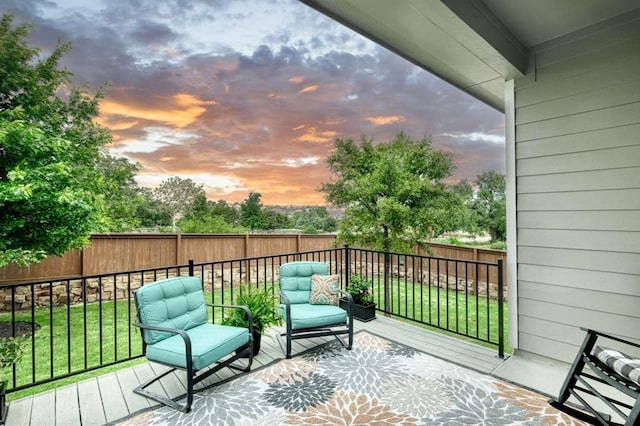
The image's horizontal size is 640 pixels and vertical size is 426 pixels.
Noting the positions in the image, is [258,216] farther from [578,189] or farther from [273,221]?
[578,189]

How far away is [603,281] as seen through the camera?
106 inches

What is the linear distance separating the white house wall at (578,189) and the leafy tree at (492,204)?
499cm

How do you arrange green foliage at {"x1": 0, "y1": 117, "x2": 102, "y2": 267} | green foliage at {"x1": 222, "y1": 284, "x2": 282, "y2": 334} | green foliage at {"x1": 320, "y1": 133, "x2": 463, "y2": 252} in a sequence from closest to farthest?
green foliage at {"x1": 222, "y1": 284, "x2": 282, "y2": 334} < green foliage at {"x1": 0, "y1": 117, "x2": 102, "y2": 267} < green foliage at {"x1": 320, "y1": 133, "x2": 463, "y2": 252}

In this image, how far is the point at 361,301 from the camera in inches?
169

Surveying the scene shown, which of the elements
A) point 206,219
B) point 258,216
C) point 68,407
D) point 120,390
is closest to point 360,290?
point 120,390

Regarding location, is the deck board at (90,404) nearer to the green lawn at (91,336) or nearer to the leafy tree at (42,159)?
the green lawn at (91,336)

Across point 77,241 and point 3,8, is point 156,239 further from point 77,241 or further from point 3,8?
point 3,8

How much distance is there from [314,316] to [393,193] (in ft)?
10.6

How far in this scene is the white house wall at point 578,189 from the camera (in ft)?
8.43

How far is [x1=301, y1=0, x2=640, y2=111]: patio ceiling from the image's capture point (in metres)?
2.26

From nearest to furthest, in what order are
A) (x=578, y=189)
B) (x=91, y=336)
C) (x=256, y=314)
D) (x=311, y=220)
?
1. (x=578, y=189)
2. (x=256, y=314)
3. (x=91, y=336)
4. (x=311, y=220)

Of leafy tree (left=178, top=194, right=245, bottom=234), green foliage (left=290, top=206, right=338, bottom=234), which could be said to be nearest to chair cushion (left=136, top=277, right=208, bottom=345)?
green foliage (left=290, top=206, right=338, bottom=234)

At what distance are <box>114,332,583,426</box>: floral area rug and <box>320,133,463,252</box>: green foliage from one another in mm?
2979

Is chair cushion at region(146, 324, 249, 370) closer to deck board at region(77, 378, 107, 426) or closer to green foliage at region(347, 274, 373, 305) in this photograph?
deck board at region(77, 378, 107, 426)
